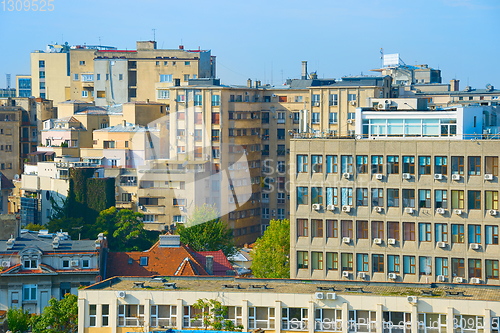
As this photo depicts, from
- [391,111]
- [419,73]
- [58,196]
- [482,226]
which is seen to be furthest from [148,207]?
[419,73]

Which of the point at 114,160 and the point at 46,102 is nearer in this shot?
the point at 114,160

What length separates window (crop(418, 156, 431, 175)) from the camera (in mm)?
46031

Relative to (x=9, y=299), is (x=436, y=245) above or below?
above

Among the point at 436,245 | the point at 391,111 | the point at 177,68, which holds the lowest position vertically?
the point at 436,245

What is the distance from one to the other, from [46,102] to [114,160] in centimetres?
2909

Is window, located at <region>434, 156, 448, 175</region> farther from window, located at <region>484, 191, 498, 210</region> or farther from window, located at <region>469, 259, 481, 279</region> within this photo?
window, located at <region>469, 259, 481, 279</region>

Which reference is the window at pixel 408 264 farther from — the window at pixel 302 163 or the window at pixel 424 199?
the window at pixel 302 163

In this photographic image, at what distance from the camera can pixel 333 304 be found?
122 feet

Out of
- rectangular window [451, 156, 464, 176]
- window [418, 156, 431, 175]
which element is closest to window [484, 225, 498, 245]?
rectangular window [451, 156, 464, 176]

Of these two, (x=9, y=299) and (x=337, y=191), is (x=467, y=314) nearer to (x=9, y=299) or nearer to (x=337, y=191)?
(x=337, y=191)

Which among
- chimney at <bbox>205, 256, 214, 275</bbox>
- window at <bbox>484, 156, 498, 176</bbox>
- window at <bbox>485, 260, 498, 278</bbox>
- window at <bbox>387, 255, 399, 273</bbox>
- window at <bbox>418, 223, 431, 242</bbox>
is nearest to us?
window at <bbox>485, 260, 498, 278</bbox>

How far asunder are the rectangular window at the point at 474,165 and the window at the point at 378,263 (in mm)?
6192

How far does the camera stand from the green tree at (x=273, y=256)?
59906 millimetres

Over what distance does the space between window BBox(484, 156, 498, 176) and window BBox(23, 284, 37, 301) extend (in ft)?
90.1
